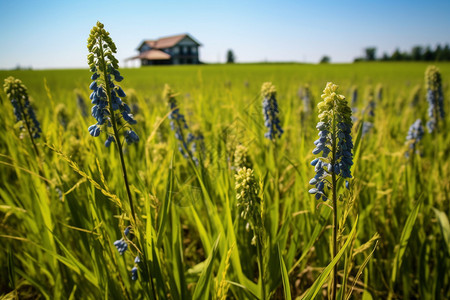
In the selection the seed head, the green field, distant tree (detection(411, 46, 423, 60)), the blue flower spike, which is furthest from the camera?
distant tree (detection(411, 46, 423, 60))

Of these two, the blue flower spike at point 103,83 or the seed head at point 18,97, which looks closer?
the blue flower spike at point 103,83

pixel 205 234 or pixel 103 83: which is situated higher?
pixel 103 83

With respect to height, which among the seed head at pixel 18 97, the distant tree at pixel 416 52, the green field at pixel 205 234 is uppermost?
the distant tree at pixel 416 52

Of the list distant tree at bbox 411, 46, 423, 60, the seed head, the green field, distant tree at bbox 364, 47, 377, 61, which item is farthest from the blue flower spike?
distant tree at bbox 364, 47, 377, 61

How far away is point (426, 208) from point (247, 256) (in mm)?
2380

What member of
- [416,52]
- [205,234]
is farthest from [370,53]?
[205,234]

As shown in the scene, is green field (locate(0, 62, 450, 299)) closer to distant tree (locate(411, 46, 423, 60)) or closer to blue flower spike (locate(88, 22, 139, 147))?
blue flower spike (locate(88, 22, 139, 147))

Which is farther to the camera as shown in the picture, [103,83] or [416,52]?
[416,52]

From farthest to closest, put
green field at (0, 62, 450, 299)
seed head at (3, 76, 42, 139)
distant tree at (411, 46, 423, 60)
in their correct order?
distant tree at (411, 46, 423, 60)
seed head at (3, 76, 42, 139)
green field at (0, 62, 450, 299)

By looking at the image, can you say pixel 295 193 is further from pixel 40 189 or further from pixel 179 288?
pixel 40 189

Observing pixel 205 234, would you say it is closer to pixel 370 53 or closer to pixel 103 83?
pixel 103 83

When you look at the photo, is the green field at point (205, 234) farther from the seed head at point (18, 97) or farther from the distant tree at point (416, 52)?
the distant tree at point (416, 52)

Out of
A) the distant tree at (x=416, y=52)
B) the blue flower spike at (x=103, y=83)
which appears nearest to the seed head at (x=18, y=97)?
the blue flower spike at (x=103, y=83)

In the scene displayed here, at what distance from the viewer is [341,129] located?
1.39 meters
